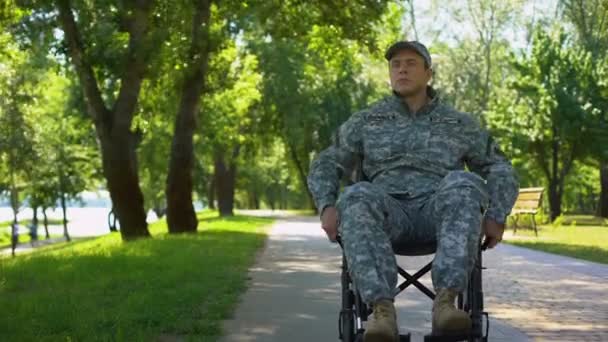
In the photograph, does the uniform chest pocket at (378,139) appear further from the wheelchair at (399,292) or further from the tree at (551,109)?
the tree at (551,109)

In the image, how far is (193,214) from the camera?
2042 cm

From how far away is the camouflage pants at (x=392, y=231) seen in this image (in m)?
3.79

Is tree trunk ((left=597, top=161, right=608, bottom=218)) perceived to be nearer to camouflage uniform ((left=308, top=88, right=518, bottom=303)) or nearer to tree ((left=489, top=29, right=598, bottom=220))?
tree ((left=489, top=29, right=598, bottom=220))

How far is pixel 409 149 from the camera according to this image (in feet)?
14.3

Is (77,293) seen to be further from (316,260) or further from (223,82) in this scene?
(223,82)

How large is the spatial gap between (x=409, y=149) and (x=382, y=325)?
1.04m

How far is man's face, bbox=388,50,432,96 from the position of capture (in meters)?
4.44

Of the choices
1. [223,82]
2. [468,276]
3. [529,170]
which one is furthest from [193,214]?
[529,170]

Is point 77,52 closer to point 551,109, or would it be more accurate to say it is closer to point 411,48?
point 411,48

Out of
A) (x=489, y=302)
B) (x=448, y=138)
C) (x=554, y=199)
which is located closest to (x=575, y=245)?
(x=489, y=302)

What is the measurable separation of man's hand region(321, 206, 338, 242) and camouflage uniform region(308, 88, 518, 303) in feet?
0.16

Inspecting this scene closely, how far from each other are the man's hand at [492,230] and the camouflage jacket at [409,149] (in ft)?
0.96

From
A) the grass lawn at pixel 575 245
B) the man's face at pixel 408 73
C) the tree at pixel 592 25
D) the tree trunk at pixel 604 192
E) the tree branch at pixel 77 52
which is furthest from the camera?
the tree trunk at pixel 604 192

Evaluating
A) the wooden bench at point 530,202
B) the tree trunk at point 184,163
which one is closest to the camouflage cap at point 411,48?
the tree trunk at point 184,163
